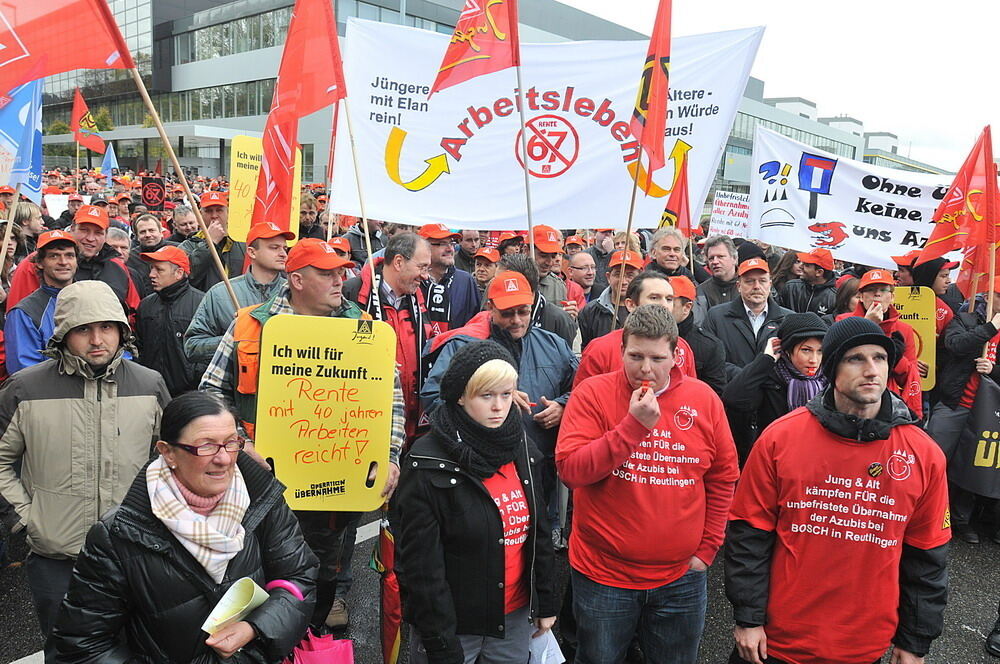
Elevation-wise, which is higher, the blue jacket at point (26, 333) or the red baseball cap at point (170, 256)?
the red baseball cap at point (170, 256)

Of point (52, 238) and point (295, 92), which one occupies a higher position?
point (295, 92)

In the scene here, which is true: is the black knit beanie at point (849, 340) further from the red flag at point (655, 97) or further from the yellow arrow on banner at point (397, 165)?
the yellow arrow on banner at point (397, 165)

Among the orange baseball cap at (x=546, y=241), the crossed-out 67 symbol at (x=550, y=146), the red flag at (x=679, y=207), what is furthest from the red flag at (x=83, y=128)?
the red flag at (x=679, y=207)

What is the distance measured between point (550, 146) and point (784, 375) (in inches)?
113

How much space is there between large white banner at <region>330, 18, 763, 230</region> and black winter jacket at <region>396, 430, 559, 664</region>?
3289mm

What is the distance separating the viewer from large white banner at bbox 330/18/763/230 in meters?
5.61

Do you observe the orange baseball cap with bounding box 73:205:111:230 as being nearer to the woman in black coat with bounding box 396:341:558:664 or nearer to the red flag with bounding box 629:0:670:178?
the red flag with bounding box 629:0:670:178

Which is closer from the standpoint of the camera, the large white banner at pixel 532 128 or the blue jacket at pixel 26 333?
the blue jacket at pixel 26 333

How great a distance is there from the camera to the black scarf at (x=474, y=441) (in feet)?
8.38

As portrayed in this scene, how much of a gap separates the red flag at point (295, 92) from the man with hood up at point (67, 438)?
5.09 ft

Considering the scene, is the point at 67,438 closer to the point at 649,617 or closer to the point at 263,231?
the point at 263,231

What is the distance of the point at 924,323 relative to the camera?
5496mm

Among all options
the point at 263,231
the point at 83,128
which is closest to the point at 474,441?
the point at 263,231

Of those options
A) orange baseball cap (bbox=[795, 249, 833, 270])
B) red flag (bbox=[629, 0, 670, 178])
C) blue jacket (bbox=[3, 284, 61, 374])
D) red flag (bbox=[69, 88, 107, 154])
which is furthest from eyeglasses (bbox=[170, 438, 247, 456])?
red flag (bbox=[69, 88, 107, 154])
